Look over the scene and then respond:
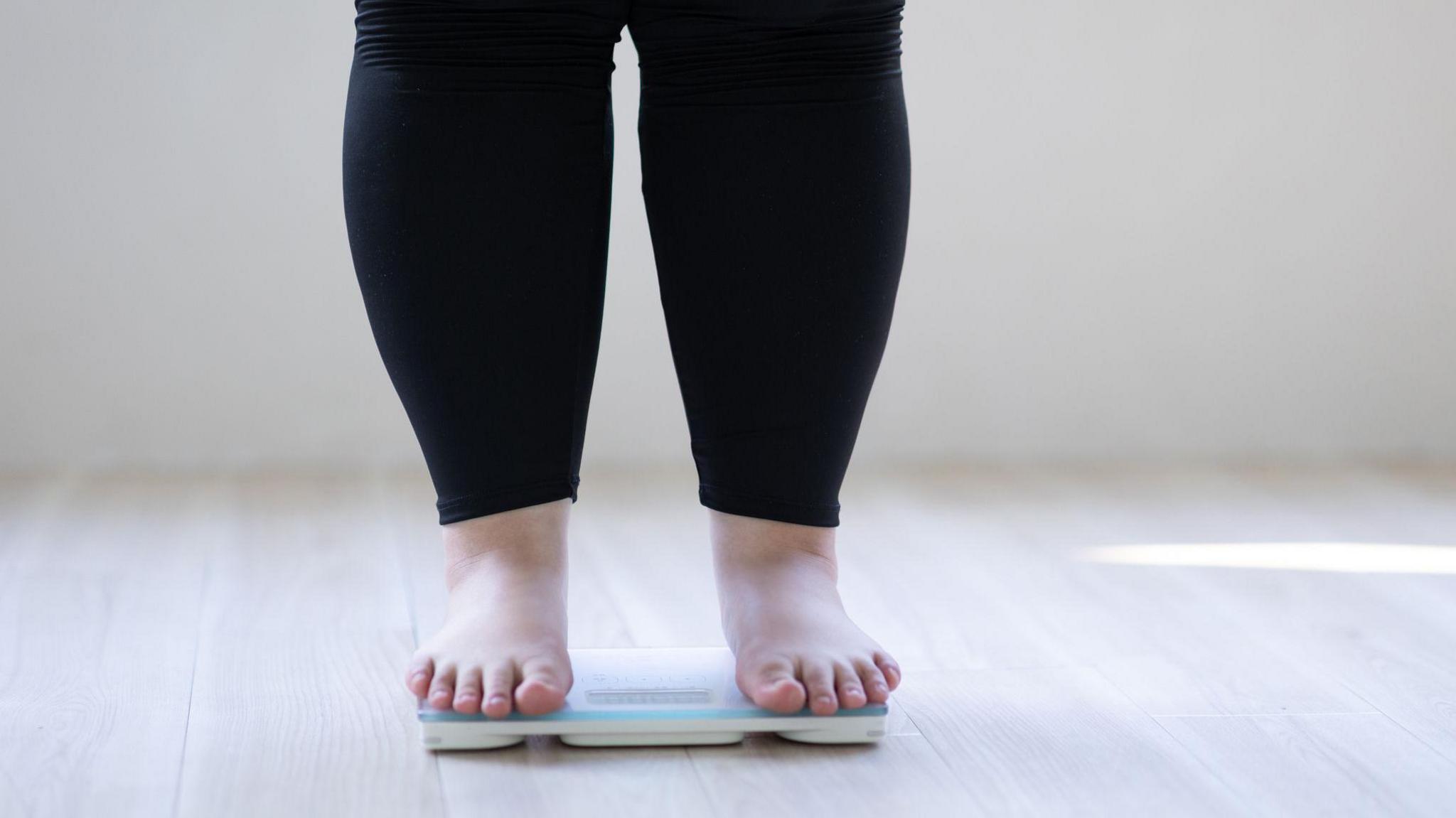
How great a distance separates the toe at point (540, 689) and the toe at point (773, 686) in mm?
105

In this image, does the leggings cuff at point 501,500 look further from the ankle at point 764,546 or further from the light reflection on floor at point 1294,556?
the light reflection on floor at point 1294,556

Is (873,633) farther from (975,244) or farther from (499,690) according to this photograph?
(975,244)

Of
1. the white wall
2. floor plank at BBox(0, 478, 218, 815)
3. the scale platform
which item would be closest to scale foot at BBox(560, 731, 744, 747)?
the scale platform

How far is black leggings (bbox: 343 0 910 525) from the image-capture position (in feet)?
3.00

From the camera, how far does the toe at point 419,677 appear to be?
88 centimetres

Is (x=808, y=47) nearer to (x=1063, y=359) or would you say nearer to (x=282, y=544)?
(x=282, y=544)

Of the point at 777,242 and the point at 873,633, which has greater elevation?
the point at 777,242

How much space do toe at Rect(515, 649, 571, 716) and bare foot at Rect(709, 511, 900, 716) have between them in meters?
0.11

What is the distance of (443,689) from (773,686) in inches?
7.4

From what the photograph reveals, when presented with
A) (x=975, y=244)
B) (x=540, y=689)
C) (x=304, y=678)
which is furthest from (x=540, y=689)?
(x=975, y=244)

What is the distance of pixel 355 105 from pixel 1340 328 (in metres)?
1.47

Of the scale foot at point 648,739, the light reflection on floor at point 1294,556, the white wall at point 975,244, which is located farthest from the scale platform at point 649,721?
the white wall at point 975,244

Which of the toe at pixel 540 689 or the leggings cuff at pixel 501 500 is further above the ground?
the leggings cuff at pixel 501 500

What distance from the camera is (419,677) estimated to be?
2.90 feet
